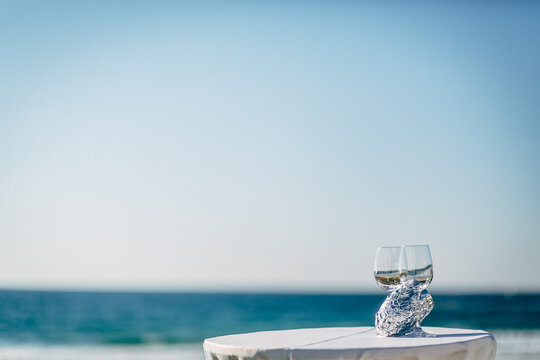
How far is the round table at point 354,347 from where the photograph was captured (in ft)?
6.54

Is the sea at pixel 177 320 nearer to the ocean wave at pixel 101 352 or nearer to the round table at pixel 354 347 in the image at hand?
the ocean wave at pixel 101 352

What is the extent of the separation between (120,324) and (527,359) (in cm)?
1221

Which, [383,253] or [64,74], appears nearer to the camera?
[383,253]

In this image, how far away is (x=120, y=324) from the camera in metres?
18.7

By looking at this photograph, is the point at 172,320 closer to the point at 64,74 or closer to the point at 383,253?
the point at 64,74

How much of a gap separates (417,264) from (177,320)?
742 inches

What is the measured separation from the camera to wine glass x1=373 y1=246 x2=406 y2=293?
2357mm

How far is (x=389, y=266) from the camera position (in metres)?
2.37

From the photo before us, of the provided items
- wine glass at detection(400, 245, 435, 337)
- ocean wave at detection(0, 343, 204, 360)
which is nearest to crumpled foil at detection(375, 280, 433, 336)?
wine glass at detection(400, 245, 435, 337)

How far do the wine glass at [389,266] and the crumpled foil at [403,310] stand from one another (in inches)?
1.4

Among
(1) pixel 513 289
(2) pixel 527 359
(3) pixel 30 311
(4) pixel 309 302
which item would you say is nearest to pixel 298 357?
(2) pixel 527 359

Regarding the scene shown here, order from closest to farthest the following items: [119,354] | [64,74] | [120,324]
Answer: [119,354] → [64,74] → [120,324]

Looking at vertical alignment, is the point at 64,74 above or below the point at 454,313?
above

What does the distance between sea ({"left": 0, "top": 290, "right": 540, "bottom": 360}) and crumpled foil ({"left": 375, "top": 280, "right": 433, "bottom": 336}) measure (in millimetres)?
7387
